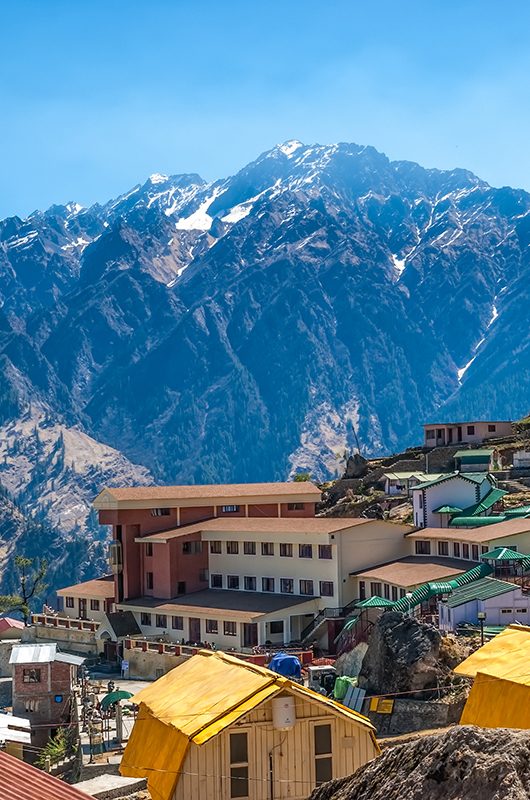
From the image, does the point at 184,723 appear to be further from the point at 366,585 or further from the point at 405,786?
the point at 366,585

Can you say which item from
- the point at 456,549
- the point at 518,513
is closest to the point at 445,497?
the point at 518,513

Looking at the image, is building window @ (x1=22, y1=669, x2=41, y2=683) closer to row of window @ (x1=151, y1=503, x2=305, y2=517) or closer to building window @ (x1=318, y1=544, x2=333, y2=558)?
building window @ (x1=318, y1=544, x2=333, y2=558)

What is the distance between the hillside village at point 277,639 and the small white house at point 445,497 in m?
0.13

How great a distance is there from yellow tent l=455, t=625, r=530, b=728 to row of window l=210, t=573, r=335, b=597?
37.2 meters

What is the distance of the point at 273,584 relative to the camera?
74.8 meters

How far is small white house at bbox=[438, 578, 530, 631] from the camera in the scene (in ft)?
174

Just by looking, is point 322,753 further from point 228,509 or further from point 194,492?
point 228,509

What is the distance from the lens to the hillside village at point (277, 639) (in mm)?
25547

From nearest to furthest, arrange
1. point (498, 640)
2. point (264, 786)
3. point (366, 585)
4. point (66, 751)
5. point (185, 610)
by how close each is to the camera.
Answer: point (264, 786)
point (498, 640)
point (66, 751)
point (366, 585)
point (185, 610)

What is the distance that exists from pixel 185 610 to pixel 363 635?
20522 mm

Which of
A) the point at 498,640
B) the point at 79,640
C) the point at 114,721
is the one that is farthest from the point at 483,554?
the point at 79,640

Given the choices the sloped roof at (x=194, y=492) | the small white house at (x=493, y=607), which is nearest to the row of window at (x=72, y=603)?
the sloped roof at (x=194, y=492)

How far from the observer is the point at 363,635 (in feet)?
180

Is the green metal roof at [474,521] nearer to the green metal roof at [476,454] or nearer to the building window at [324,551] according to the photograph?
the building window at [324,551]
